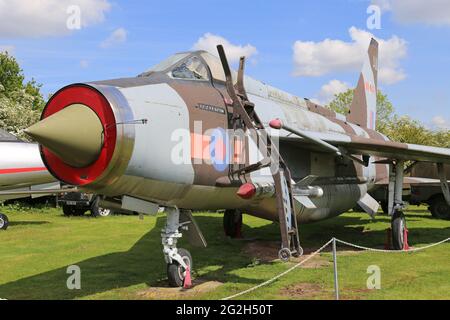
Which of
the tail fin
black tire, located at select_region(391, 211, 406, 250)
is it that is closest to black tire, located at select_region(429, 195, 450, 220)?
the tail fin

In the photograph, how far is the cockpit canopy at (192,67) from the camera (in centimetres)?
738

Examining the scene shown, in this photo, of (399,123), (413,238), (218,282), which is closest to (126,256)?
(218,282)

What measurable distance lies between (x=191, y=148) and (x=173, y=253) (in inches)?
64.2

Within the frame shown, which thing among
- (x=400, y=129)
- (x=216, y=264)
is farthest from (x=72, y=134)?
(x=400, y=129)

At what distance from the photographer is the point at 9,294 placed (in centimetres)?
709

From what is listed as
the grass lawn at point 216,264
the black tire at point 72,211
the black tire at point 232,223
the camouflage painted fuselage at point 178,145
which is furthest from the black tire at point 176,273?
the black tire at point 72,211

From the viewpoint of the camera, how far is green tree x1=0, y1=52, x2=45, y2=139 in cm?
2870

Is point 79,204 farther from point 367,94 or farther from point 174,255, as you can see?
point 174,255

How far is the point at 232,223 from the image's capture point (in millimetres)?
12727

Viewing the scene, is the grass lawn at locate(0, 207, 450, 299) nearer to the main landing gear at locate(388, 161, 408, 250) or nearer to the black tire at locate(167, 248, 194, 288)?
the black tire at locate(167, 248, 194, 288)

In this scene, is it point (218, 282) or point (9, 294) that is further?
point (218, 282)

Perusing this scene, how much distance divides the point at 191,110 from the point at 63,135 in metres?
1.98

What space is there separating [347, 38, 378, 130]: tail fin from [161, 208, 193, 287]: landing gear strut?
32.8 feet
